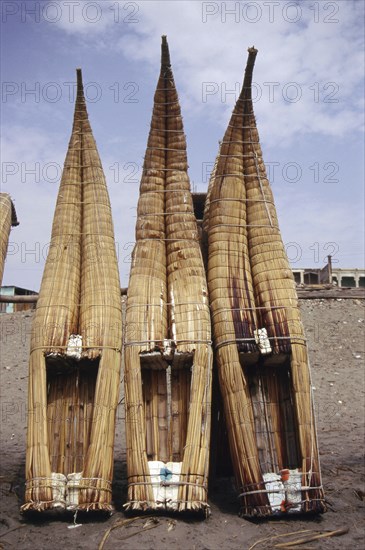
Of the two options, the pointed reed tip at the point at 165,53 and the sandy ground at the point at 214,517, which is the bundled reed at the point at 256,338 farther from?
the pointed reed tip at the point at 165,53

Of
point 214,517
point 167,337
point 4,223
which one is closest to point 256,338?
Result: point 167,337

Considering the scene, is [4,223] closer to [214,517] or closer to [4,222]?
[4,222]

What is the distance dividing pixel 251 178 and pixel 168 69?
1693mm

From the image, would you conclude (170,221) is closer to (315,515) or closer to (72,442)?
(72,442)

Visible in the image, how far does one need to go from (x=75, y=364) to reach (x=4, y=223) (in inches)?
77.2

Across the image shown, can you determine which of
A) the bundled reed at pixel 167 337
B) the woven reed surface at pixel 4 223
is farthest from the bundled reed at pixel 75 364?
the woven reed surface at pixel 4 223

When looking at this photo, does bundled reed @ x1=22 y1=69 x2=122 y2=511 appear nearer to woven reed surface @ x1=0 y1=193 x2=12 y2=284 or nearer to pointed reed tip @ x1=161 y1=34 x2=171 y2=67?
woven reed surface @ x1=0 y1=193 x2=12 y2=284

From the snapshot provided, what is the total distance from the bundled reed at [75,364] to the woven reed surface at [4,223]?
538 mm

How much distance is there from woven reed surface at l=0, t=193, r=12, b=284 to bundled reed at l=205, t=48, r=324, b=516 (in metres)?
2.43

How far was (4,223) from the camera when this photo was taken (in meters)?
6.57

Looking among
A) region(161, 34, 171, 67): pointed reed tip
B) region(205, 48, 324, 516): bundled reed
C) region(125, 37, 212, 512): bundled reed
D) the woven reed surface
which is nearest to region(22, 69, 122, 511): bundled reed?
region(125, 37, 212, 512): bundled reed

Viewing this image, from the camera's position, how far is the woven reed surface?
6496 mm

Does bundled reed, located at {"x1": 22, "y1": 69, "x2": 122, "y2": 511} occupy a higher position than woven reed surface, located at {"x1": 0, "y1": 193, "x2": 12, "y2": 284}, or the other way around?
woven reed surface, located at {"x1": 0, "y1": 193, "x2": 12, "y2": 284}

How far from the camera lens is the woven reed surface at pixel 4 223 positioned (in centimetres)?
650
